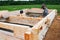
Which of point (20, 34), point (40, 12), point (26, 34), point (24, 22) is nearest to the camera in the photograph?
point (26, 34)

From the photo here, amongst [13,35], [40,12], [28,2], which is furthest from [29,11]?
[28,2]

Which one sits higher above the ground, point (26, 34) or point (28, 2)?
point (26, 34)

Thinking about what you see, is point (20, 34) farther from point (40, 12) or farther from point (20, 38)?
point (40, 12)

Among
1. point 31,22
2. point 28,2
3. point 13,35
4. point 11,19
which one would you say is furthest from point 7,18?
point 28,2

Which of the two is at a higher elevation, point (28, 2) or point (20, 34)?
point (20, 34)

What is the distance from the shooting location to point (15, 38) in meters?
2.64

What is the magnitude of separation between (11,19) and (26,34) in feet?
10.5

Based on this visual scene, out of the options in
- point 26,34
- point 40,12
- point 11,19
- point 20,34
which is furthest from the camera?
point 40,12

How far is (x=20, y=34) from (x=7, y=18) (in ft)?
10.2

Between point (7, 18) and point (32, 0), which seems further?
point (32, 0)

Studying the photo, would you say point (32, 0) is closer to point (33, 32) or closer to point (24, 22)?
point (24, 22)

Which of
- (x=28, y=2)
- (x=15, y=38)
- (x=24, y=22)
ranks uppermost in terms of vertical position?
(x=15, y=38)

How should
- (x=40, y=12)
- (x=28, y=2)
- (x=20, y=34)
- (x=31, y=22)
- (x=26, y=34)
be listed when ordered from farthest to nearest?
(x=28, y=2) → (x=40, y=12) → (x=31, y=22) → (x=20, y=34) → (x=26, y=34)

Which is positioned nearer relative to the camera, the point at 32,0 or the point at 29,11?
the point at 29,11
